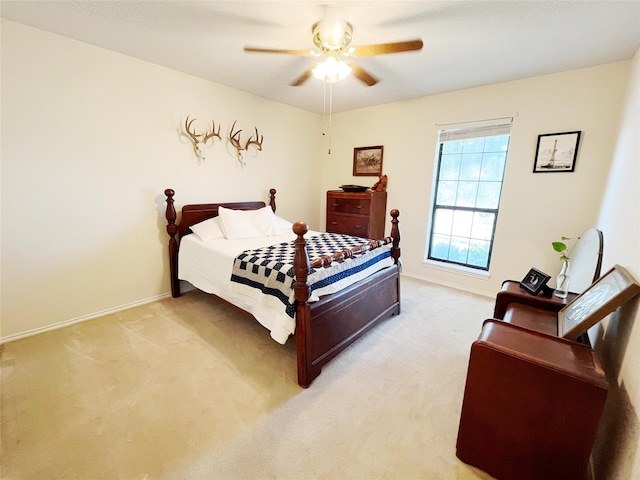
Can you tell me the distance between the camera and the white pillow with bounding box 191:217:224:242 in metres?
2.94

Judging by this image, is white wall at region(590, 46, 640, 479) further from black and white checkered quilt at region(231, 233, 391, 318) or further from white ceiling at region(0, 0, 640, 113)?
black and white checkered quilt at region(231, 233, 391, 318)

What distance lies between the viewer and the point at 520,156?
2992 millimetres

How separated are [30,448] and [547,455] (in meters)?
2.49

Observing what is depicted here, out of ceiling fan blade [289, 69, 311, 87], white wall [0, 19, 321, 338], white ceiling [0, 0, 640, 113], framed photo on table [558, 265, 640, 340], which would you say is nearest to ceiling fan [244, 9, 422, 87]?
white ceiling [0, 0, 640, 113]

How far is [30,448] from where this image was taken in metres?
1.39

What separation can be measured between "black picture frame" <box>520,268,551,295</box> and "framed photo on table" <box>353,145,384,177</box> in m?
2.52

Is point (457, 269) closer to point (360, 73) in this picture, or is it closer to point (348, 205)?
point (348, 205)

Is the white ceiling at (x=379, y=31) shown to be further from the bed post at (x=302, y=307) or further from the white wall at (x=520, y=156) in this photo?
the bed post at (x=302, y=307)

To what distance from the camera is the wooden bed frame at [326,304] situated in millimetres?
1770

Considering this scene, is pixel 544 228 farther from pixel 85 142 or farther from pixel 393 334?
pixel 85 142

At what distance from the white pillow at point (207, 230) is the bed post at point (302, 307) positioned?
1589mm

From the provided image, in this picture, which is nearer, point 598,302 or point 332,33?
point 598,302

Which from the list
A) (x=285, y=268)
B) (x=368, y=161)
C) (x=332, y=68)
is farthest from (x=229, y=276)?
(x=368, y=161)

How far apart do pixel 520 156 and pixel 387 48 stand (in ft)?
7.16
